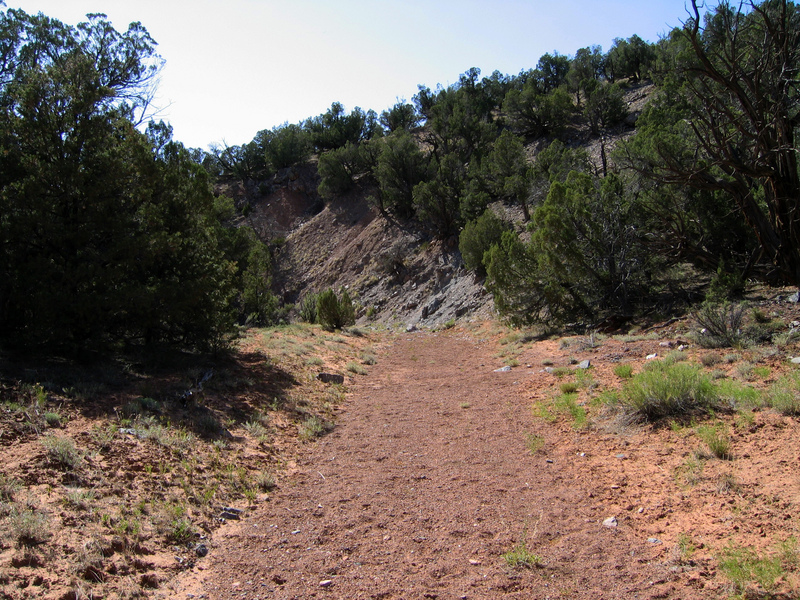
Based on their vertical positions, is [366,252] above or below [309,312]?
above

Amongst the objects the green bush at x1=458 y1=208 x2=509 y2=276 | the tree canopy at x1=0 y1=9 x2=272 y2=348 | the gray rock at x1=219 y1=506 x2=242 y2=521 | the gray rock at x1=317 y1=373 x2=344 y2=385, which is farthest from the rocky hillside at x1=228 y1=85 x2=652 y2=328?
the gray rock at x1=219 y1=506 x2=242 y2=521

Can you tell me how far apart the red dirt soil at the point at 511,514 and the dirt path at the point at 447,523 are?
2cm

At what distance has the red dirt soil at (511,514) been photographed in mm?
3694

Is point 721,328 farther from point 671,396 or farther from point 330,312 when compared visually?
point 330,312

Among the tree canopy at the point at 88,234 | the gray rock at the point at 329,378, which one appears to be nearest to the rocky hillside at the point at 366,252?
the gray rock at the point at 329,378

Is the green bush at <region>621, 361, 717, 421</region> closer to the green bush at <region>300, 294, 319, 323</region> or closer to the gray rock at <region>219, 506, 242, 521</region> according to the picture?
the gray rock at <region>219, 506, 242, 521</region>

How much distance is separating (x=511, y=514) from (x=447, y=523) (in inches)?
24.4

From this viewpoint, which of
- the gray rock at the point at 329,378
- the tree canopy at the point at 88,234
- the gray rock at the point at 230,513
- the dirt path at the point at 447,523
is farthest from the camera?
the gray rock at the point at 329,378

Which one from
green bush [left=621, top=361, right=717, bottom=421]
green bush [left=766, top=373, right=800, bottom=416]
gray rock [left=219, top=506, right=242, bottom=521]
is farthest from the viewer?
green bush [left=621, top=361, right=717, bottom=421]

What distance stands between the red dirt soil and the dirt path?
2 cm

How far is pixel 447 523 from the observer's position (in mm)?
4664

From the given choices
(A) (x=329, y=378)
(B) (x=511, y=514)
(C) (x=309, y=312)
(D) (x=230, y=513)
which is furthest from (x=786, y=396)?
(C) (x=309, y=312)

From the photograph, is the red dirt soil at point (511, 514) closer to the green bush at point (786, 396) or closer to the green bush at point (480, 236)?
the green bush at point (786, 396)

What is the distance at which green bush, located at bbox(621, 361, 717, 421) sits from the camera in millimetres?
6402
